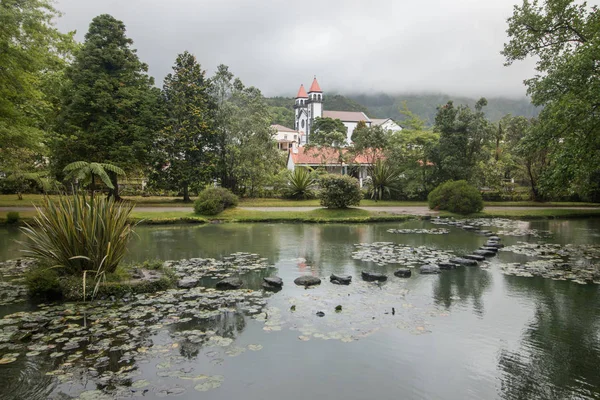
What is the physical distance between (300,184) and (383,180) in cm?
559

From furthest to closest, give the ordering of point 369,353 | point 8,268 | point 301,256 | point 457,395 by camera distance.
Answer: point 301,256
point 8,268
point 369,353
point 457,395

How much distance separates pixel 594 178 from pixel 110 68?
27721 mm

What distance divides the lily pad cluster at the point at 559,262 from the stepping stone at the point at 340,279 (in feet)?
12.1

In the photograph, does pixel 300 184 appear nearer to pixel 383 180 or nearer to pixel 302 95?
pixel 383 180

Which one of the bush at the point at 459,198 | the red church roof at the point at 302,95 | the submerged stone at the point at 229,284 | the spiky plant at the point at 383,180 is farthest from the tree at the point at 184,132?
the red church roof at the point at 302,95

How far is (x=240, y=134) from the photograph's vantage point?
26.8m

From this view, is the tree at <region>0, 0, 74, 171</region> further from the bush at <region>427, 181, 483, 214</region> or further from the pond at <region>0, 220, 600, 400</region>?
the bush at <region>427, 181, 483, 214</region>

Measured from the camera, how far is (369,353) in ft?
16.7

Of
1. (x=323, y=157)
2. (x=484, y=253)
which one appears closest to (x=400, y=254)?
(x=484, y=253)

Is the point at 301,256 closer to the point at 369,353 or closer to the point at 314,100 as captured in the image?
the point at 369,353

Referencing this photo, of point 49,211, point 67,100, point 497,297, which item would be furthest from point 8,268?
point 67,100

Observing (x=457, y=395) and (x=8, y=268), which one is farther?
(x=8, y=268)

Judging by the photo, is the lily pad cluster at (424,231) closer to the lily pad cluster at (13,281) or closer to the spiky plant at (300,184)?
the lily pad cluster at (13,281)

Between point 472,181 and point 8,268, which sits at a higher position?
point 472,181
